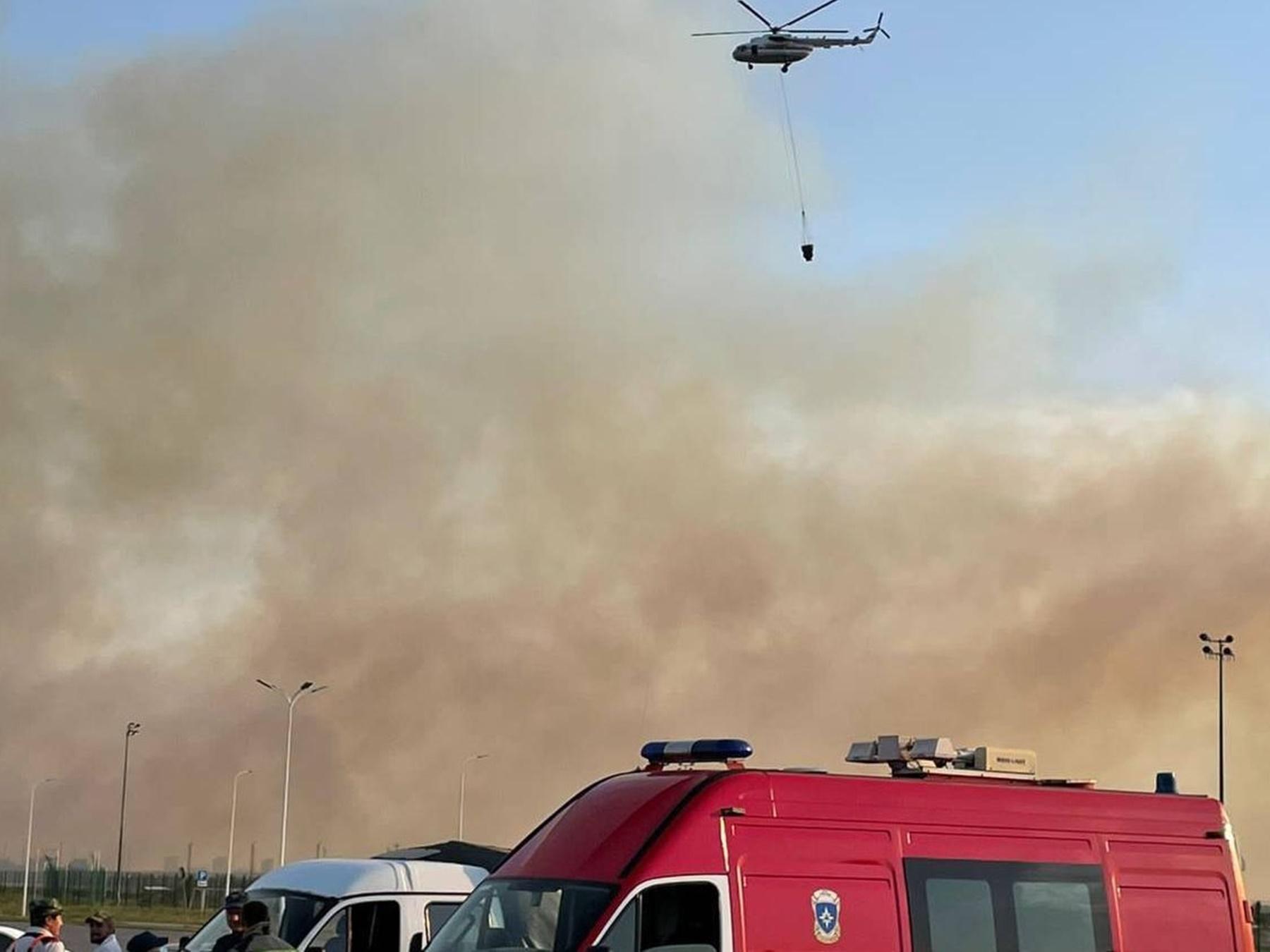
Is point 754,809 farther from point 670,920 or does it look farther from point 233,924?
point 233,924

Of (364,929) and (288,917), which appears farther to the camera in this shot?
(364,929)

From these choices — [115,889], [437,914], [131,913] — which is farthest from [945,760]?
[115,889]

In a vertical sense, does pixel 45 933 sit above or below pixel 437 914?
below

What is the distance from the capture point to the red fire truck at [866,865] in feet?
44.0

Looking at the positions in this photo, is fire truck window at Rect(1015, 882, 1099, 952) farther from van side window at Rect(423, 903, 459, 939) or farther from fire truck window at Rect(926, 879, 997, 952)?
van side window at Rect(423, 903, 459, 939)

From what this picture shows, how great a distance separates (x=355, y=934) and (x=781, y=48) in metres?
29.0

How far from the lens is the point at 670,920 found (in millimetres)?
13297

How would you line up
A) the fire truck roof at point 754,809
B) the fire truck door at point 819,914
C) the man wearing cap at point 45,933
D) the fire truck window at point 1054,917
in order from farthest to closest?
the man wearing cap at point 45,933
the fire truck window at point 1054,917
the fire truck door at point 819,914
the fire truck roof at point 754,809

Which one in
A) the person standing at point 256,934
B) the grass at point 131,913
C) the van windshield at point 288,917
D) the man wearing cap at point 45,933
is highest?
the grass at point 131,913

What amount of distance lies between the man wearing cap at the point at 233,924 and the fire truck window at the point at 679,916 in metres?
2.87

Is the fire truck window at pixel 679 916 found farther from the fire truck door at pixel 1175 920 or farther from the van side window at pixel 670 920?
the fire truck door at pixel 1175 920

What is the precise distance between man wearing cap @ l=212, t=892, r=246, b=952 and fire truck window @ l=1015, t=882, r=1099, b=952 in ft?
20.5

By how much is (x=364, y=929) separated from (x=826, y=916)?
6047 millimetres

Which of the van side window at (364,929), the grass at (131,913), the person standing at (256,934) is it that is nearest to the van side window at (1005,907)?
the person standing at (256,934)
